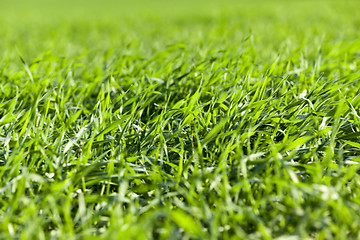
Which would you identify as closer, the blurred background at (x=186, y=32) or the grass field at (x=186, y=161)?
the grass field at (x=186, y=161)

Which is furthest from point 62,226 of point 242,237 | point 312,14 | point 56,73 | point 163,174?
point 312,14

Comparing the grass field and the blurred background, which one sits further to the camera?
the blurred background

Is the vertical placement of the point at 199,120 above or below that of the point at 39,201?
above

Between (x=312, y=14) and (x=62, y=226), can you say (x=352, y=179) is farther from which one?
(x=312, y=14)

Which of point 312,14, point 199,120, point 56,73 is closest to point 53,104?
point 56,73

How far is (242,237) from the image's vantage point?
1047 millimetres

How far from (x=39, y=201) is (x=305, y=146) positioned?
43.7 inches

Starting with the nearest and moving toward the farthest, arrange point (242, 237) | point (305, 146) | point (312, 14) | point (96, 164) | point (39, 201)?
point (242, 237), point (39, 201), point (96, 164), point (305, 146), point (312, 14)

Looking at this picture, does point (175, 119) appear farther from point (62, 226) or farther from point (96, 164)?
point (62, 226)

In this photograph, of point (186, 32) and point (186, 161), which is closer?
point (186, 161)

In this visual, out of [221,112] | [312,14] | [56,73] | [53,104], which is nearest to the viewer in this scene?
[221,112]

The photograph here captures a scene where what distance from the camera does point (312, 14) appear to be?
19.8 feet

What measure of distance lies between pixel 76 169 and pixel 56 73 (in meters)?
1.19

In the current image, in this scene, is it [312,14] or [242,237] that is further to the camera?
[312,14]
